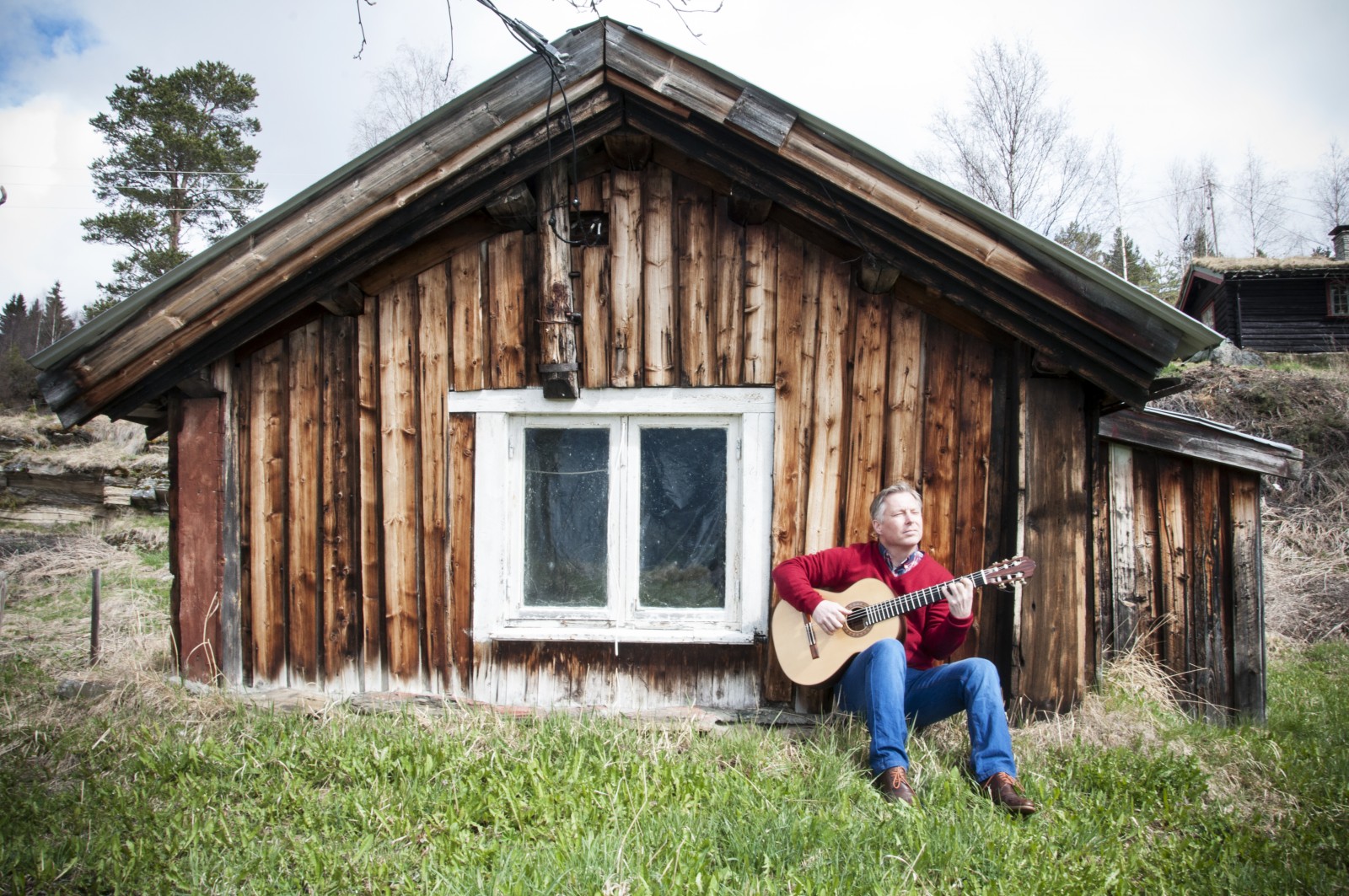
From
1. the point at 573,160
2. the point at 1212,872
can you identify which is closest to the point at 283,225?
the point at 573,160

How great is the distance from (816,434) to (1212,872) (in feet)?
7.88

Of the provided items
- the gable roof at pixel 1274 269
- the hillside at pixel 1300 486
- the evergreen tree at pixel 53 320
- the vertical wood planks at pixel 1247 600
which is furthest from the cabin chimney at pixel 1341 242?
the evergreen tree at pixel 53 320

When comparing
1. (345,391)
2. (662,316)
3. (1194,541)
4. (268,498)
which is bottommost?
(1194,541)

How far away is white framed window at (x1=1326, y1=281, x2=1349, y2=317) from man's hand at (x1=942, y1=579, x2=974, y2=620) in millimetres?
24795

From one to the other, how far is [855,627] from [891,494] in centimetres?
66

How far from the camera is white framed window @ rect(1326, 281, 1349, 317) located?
72.6ft

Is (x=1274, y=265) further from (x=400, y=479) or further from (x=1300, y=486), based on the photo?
(x=400, y=479)

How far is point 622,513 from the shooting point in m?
4.50

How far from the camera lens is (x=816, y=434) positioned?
434 centimetres

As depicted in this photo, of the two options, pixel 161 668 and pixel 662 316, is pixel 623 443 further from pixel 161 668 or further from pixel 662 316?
pixel 161 668

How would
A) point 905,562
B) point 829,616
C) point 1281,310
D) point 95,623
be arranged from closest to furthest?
point 829,616
point 905,562
point 95,623
point 1281,310

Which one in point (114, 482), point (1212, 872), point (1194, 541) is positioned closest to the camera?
point (1212, 872)

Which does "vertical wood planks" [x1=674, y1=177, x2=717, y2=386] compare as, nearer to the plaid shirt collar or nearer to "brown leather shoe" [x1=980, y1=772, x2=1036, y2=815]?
the plaid shirt collar

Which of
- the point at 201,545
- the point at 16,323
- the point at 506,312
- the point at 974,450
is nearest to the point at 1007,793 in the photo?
the point at 974,450
